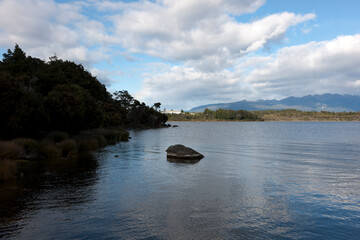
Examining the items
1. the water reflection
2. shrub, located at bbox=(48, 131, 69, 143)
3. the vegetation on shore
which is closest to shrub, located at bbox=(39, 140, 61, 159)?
the vegetation on shore

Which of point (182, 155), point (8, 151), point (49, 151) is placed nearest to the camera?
point (8, 151)

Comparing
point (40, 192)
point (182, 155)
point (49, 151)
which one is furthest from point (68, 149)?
point (40, 192)

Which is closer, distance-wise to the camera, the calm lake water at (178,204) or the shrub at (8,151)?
the calm lake water at (178,204)

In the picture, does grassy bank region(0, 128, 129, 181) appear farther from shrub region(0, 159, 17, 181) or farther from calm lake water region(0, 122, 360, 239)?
calm lake water region(0, 122, 360, 239)

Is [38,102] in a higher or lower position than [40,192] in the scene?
higher

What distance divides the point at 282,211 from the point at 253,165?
13022mm

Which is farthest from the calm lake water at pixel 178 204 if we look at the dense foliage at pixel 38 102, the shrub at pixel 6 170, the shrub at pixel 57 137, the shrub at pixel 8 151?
the shrub at pixel 57 137

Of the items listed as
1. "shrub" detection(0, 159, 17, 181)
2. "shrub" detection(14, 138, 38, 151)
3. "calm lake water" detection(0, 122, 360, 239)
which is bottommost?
"calm lake water" detection(0, 122, 360, 239)

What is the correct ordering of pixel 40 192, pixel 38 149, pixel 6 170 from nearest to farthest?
pixel 40 192, pixel 6 170, pixel 38 149

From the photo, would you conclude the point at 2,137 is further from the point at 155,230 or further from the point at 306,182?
the point at 306,182

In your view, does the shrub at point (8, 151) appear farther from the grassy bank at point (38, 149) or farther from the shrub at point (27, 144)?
the shrub at point (27, 144)

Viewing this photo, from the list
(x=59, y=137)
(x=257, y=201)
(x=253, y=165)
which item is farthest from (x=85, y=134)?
(x=257, y=201)

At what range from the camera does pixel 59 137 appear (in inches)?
1240

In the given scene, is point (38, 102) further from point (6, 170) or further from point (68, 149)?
point (6, 170)
